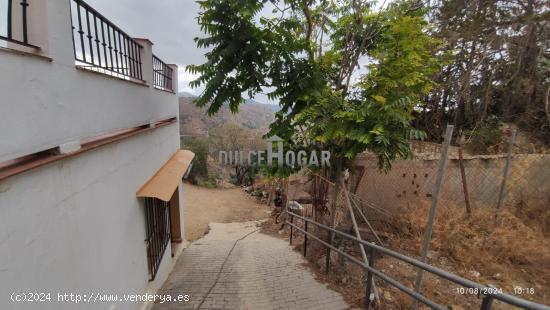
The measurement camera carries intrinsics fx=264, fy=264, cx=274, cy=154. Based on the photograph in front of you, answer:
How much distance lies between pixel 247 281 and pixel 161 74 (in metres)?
4.90

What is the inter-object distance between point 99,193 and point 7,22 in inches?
60.8

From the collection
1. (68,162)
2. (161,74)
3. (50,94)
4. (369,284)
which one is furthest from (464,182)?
(161,74)

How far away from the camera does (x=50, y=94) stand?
192 centimetres

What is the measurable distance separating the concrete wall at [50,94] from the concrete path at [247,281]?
10.1ft

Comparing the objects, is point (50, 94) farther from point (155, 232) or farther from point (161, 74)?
point (161, 74)

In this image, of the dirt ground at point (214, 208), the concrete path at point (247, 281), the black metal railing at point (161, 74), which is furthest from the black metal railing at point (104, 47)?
the dirt ground at point (214, 208)

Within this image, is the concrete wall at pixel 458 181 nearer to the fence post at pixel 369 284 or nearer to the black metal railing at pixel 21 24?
the fence post at pixel 369 284

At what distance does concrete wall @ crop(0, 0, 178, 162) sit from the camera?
1553mm

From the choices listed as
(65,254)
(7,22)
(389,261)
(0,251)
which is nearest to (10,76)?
(7,22)

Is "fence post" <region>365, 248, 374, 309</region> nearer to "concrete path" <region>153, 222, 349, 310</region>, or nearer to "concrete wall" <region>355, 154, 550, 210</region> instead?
"concrete path" <region>153, 222, 349, 310</region>

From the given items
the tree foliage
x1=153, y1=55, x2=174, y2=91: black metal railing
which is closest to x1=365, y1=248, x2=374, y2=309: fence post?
x1=153, y1=55, x2=174, y2=91: black metal railing

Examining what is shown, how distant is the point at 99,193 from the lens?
2633 mm

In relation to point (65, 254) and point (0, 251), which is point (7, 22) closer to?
point (0, 251)

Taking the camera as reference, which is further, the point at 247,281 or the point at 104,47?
the point at 247,281
